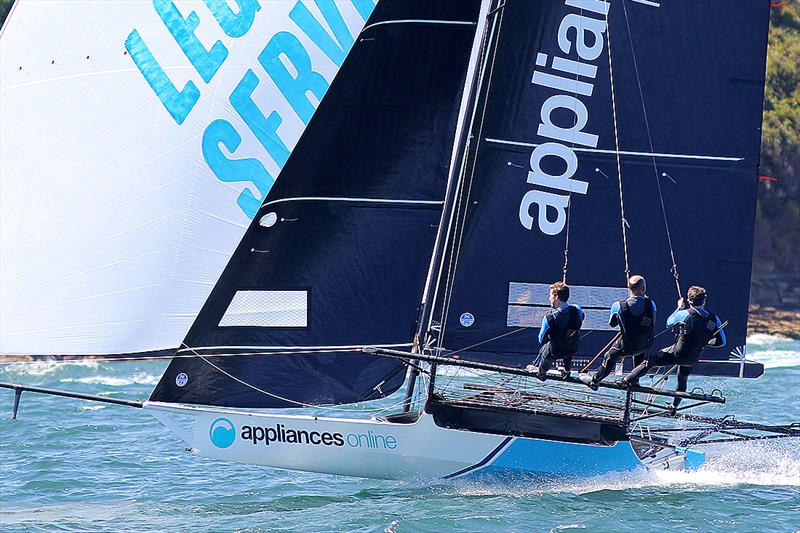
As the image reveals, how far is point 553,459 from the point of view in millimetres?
10125

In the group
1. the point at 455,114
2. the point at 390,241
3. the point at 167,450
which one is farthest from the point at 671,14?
the point at 167,450

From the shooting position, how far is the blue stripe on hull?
10.1m

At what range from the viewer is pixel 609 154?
1098cm

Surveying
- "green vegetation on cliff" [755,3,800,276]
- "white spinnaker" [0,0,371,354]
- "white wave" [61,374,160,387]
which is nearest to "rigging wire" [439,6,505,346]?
"white spinnaker" [0,0,371,354]

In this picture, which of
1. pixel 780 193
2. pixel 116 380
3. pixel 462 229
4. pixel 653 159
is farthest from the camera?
pixel 780 193

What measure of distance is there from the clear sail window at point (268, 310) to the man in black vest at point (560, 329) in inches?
85.6

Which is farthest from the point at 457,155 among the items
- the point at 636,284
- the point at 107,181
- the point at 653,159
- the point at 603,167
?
the point at 107,181

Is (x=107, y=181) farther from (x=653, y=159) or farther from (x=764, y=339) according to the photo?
(x=764, y=339)

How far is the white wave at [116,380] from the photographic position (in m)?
18.8

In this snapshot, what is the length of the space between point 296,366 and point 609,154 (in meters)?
3.57

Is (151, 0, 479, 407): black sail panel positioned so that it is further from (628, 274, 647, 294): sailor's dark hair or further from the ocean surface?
(628, 274, 647, 294): sailor's dark hair

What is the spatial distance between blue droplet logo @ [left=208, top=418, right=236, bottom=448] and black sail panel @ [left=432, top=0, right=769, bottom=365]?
2.17 metres

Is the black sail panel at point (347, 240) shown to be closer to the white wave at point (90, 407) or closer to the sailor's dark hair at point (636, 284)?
the sailor's dark hair at point (636, 284)

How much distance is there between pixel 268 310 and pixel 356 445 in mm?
1466
